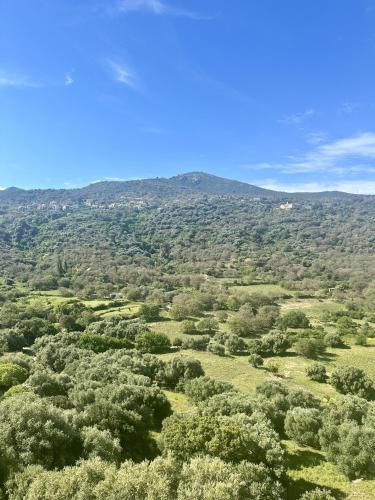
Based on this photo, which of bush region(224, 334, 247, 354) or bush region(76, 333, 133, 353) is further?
bush region(224, 334, 247, 354)

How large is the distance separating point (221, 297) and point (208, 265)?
7247 centimetres

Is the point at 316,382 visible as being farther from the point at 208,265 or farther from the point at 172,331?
the point at 208,265

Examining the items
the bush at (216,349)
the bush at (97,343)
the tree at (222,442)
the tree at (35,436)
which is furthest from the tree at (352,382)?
the tree at (35,436)

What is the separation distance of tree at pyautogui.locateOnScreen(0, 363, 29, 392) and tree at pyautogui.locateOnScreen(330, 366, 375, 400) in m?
42.0

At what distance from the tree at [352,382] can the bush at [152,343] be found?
30.7 metres

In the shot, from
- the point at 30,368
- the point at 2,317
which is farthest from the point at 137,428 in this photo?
the point at 2,317

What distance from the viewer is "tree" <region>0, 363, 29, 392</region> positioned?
1683 inches

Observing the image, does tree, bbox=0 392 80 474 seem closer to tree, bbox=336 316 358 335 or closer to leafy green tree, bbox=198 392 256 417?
leafy green tree, bbox=198 392 256 417

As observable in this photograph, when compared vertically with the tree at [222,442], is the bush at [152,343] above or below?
below

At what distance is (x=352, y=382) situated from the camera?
52.0m

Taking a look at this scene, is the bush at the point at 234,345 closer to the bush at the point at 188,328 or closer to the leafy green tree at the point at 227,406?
the bush at the point at 188,328

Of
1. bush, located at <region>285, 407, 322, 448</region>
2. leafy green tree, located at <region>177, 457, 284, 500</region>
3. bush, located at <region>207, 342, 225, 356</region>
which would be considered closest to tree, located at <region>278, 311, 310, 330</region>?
bush, located at <region>207, 342, 225, 356</region>

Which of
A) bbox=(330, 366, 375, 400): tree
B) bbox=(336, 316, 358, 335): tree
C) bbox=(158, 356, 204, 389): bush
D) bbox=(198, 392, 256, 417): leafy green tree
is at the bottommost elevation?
bbox=(336, 316, 358, 335): tree

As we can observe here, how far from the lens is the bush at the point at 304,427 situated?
3288 centimetres
